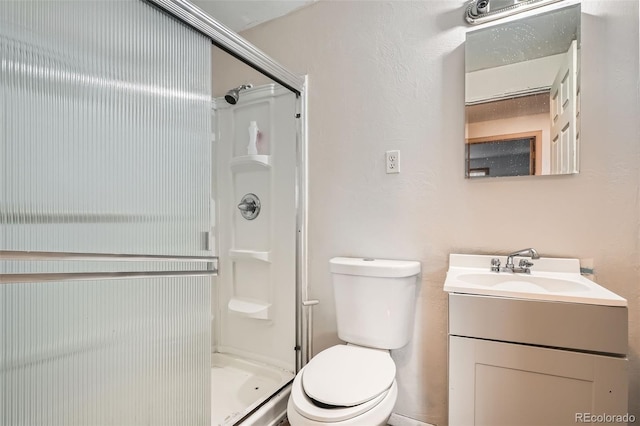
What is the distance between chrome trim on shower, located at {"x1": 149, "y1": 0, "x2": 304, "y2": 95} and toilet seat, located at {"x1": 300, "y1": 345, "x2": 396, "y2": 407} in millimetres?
1328

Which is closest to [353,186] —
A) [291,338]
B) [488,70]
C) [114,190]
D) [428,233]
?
[428,233]

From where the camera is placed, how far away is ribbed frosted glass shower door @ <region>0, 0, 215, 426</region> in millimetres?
658

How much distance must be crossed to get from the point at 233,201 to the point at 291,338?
94cm

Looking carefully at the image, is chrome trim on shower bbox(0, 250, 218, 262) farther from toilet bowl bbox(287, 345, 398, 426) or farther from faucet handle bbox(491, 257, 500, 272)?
faucet handle bbox(491, 257, 500, 272)

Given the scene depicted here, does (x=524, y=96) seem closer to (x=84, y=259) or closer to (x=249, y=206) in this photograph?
(x=249, y=206)

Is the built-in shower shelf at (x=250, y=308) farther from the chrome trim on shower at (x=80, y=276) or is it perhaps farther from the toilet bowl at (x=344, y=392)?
the chrome trim on shower at (x=80, y=276)

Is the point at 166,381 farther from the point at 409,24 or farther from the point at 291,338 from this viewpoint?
the point at 409,24

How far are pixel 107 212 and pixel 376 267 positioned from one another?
40.1 inches

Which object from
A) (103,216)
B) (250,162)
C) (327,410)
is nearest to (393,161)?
(250,162)

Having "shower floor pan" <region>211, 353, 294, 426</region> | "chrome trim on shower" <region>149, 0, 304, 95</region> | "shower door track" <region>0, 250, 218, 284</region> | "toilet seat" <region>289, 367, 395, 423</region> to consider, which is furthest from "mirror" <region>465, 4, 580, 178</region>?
"shower floor pan" <region>211, 353, 294, 426</region>

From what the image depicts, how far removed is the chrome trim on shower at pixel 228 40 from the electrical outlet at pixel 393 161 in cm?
65

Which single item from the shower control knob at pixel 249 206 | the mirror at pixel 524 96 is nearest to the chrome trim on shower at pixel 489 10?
the mirror at pixel 524 96

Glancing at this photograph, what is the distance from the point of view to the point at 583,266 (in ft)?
3.91

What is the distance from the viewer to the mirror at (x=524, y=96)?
1.21 meters
